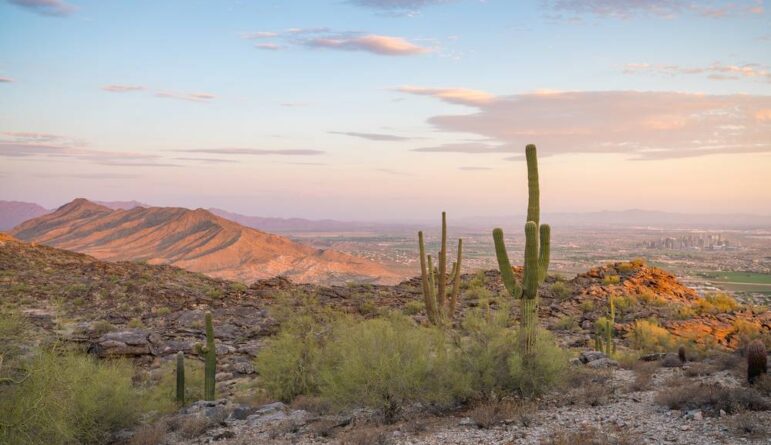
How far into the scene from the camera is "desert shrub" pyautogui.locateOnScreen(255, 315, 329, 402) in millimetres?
15664

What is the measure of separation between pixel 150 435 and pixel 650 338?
1726 centimetres

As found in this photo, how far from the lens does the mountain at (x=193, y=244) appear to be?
230 ft

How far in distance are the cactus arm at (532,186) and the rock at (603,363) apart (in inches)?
209

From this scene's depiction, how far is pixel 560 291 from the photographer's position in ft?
102

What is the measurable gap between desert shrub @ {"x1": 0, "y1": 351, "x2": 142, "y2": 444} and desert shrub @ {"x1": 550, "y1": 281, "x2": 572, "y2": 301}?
77.1 ft

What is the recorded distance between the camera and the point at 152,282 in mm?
31234

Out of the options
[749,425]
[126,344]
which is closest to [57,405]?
[126,344]

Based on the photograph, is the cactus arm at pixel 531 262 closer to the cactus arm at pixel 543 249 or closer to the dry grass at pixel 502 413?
the cactus arm at pixel 543 249

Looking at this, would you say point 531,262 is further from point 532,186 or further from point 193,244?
point 193,244

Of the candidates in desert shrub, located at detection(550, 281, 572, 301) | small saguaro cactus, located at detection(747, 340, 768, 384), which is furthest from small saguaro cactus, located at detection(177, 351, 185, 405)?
desert shrub, located at detection(550, 281, 572, 301)

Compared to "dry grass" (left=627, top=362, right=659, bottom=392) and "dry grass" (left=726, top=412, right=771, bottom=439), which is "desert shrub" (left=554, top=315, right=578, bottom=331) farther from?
"dry grass" (left=726, top=412, right=771, bottom=439)

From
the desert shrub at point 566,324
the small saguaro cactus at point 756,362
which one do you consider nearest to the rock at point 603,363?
the small saguaro cactus at point 756,362

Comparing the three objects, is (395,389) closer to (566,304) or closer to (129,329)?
(129,329)

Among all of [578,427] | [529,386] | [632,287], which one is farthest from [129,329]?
[632,287]
